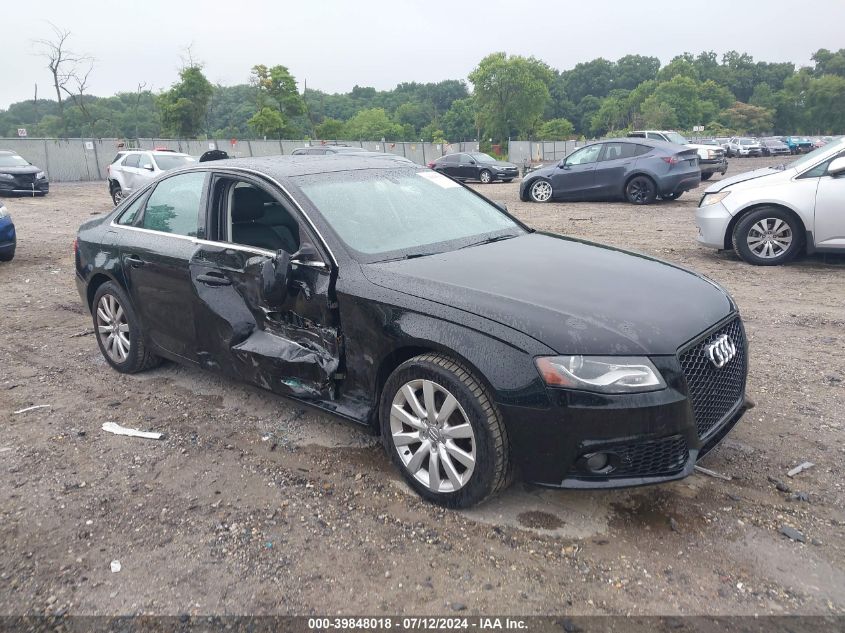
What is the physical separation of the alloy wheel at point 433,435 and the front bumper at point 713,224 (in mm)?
6915

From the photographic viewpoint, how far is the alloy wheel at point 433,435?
3129mm

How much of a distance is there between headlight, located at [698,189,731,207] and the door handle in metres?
7.06

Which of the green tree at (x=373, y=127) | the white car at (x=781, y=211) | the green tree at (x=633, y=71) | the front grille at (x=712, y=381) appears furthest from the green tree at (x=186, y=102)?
the green tree at (x=633, y=71)

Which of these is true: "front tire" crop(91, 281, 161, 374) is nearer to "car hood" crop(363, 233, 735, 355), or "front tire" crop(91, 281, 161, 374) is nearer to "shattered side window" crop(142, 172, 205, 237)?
"shattered side window" crop(142, 172, 205, 237)

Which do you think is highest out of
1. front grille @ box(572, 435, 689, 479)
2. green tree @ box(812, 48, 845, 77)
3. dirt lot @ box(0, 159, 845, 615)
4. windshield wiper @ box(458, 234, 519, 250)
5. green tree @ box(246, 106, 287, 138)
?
green tree @ box(812, 48, 845, 77)

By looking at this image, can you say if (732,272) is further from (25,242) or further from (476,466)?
(25,242)

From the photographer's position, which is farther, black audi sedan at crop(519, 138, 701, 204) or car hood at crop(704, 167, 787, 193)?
black audi sedan at crop(519, 138, 701, 204)

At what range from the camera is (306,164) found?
439 cm

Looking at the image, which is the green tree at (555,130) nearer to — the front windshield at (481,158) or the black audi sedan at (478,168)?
the front windshield at (481,158)

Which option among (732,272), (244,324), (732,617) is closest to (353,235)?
(244,324)

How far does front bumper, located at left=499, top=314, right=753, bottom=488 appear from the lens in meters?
2.85

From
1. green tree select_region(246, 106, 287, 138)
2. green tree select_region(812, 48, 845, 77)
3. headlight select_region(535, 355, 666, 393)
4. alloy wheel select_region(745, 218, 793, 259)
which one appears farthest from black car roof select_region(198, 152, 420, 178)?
green tree select_region(812, 48, 845, 77)

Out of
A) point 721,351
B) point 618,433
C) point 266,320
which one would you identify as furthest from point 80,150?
point 618,433

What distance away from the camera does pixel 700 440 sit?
3.08 m
